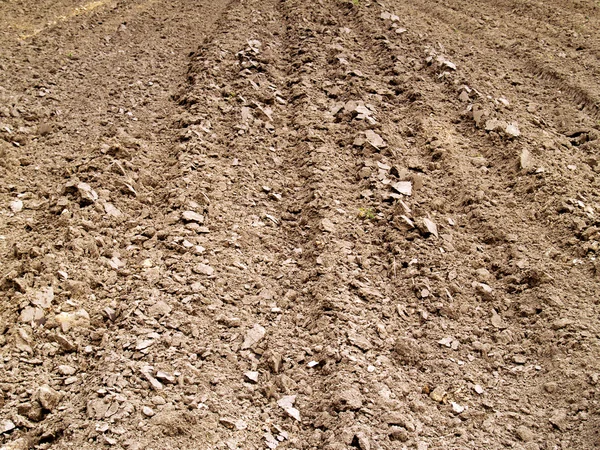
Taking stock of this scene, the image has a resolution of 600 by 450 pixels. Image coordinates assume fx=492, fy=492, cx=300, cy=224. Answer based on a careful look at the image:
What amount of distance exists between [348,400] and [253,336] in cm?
94

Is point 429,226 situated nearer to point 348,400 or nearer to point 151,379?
point 348,400

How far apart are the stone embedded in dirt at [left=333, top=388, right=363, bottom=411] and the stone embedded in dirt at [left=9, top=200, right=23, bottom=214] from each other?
144 inches

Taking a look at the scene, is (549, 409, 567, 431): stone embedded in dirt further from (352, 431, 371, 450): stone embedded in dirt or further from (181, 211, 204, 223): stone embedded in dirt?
(181, 211, 204, 223): stone embedded in dirt

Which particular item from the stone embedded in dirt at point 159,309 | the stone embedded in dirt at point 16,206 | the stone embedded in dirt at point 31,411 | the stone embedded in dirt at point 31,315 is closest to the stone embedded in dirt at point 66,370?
the stone embedded in dirt at point 31,411

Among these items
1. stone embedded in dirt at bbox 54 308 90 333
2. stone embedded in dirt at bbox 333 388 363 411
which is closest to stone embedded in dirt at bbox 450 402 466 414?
stone embedded in dirt at bbox 333 388 363 411

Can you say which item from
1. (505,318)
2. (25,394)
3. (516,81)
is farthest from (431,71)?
(25,394)

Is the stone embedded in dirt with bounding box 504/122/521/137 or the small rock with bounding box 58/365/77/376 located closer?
the small rock with bounding box 58/365/77/376

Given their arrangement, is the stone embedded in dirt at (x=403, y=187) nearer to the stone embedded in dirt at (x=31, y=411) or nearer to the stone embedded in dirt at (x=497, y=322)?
the stone embedded in dirt at (x=497, y=322)

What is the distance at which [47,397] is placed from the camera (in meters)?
3.36

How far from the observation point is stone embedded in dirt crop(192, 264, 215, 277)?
175 inches

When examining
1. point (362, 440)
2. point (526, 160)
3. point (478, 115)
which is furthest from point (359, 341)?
point (478, 115)

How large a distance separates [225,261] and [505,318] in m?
2.62

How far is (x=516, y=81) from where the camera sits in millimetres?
7445

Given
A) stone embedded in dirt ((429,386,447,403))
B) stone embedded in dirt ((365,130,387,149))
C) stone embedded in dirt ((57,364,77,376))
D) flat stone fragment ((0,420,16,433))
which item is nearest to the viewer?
flat stone fragment ((0,420,16,433))
